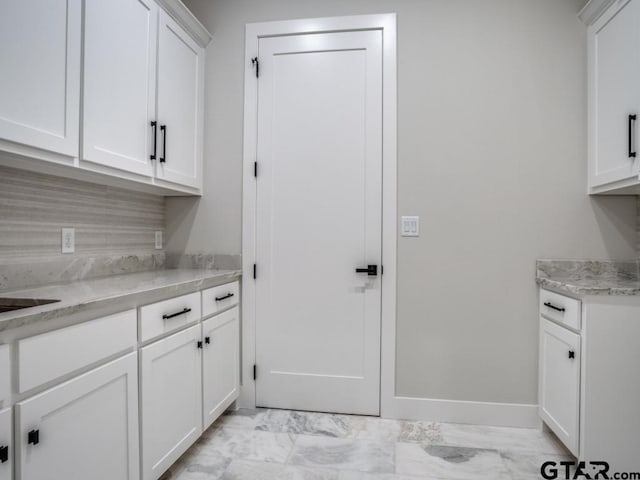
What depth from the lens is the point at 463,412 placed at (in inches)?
90.2

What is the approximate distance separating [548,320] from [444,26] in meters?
1.78

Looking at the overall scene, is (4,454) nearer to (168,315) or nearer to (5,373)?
(5,373)

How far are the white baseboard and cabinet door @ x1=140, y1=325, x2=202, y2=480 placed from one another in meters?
1.14

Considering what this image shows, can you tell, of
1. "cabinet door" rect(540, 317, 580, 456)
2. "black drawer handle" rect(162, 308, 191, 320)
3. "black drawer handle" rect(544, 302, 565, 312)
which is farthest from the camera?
"black drawer handle" rect(544, 302, 565, 312)

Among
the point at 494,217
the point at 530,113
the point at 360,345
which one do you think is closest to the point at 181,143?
the point at 360,345

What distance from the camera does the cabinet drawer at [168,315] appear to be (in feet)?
5.02

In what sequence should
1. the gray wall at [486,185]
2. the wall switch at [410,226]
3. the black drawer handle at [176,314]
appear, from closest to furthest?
the black drawer handle at [176,314]
the gray wall at [486,185]
the wall switch at [410,226]

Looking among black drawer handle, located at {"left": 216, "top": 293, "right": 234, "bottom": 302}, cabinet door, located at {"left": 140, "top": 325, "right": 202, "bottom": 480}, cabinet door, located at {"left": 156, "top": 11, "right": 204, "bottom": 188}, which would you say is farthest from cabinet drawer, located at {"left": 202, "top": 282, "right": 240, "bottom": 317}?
cabinet door, located at {"left": 156, "top": 11, "right": 204, "bottom": 188}

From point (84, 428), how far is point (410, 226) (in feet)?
5.98

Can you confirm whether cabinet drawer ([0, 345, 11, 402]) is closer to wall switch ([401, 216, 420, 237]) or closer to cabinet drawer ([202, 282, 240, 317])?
cabinet drawer ([202, 282, 240, 317])

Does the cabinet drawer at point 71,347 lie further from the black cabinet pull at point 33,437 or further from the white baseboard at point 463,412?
the white baseboard at point 463,412

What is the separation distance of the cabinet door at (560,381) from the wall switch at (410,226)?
0.85 m

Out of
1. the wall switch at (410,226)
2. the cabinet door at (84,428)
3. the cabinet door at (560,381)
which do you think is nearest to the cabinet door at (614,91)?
the cabinet door at (560,381)

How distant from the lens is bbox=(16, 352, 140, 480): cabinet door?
41.7 inches
